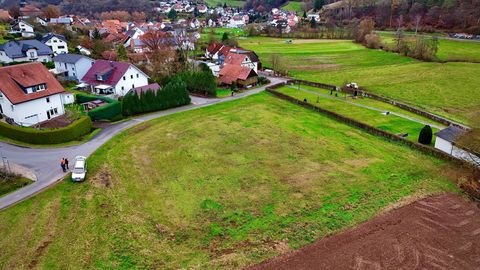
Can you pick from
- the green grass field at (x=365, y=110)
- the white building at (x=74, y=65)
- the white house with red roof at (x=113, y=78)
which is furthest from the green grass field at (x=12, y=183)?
the green grass field at (x=365, y=110)

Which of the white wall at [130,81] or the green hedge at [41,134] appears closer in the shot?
the green hedge at [41,134]

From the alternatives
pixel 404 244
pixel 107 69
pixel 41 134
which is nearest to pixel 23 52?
pixel 107 69

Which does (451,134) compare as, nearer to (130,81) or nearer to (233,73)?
(233,73)

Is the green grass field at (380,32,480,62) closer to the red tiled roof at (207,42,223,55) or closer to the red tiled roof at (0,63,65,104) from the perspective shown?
the red tiled roof at (207,42,223,55)

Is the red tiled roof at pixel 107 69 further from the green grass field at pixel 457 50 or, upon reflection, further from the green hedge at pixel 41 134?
the green grass field at pixel 457 50

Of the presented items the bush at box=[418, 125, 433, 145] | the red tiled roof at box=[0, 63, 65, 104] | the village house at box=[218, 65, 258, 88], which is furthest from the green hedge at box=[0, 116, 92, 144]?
the bush at box=[418, 125, 433, 145]

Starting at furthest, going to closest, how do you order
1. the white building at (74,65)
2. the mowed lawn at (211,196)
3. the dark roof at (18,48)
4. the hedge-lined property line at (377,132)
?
the dark roof at (18,48) → the white building at (74,65) → the hedge-lined property line at (377,132) → the mowed lawn at (211,196)

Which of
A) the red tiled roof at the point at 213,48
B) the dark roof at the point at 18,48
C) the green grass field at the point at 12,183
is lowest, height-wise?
the green grass field at the point at 12,183
